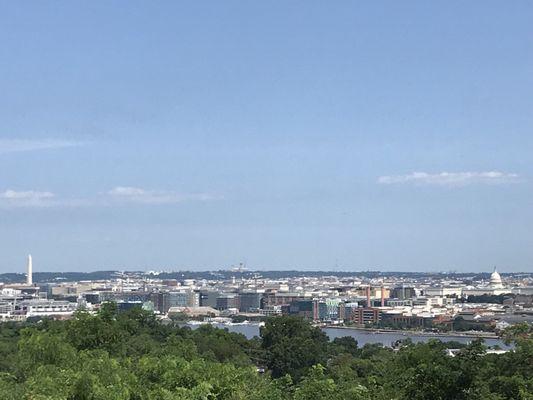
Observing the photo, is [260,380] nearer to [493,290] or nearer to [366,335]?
[366,335]

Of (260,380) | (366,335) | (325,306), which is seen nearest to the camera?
(260,380)

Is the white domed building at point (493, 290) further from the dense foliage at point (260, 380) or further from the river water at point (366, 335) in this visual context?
the dense foliage at point (260, 380)

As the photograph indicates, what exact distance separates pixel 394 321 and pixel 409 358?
77.7 m

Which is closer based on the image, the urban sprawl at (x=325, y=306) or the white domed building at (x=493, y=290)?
the urban sprawl at (x=325, y=306)

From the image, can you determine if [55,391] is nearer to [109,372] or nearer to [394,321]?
[109,372]

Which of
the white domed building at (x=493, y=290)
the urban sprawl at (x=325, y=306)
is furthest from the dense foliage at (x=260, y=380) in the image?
the white domed building at (x=493, y=290)

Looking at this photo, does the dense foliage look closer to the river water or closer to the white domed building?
→ the river water

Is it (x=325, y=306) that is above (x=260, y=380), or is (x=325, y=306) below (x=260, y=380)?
above

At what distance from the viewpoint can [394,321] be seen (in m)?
92.4

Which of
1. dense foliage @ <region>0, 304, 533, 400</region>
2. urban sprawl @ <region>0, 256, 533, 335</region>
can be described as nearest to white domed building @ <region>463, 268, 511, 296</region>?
urban sprawl @ <region>0, 256, 533, 335</region>

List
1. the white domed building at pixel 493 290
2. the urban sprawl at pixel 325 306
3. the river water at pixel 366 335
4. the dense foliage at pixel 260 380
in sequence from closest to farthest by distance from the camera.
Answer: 1. the dense foliage at pixel 260 380
2. the river water at pixel 366 335
3. the urban sprawl at pixel 325 306
4. the white domed building at pixel 493 290

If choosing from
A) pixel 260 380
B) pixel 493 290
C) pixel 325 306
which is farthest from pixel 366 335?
pixel 260 380

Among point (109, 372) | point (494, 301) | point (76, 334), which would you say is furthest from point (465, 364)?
point (494, 301)

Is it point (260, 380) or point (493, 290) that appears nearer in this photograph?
point (260, 380)
